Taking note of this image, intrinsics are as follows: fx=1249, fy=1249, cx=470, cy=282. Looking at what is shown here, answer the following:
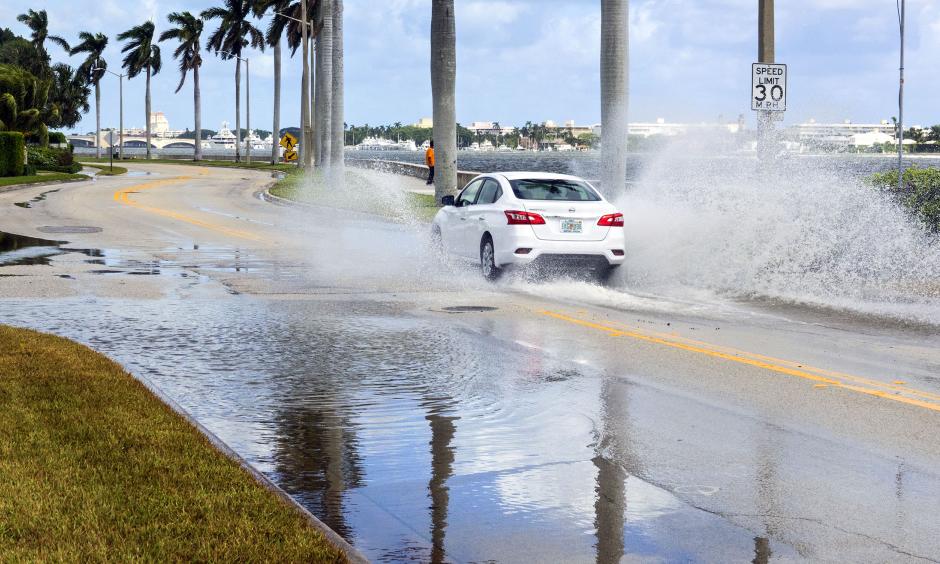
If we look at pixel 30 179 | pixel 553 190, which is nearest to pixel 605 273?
pixel 553 190

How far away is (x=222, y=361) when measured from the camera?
10742 mm

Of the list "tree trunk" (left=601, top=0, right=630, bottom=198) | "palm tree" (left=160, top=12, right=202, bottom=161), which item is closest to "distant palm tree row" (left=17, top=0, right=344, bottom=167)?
"palm tree" (left=160, top=12, right=202, bottom=161)

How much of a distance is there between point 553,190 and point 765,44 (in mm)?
4782

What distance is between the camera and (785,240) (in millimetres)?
17891

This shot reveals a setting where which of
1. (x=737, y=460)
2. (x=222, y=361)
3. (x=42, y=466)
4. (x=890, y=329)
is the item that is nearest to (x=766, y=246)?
(x=890, y=329)

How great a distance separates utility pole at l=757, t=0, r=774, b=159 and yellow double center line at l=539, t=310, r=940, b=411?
A: 25.1 feet

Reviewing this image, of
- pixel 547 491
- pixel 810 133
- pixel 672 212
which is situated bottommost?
pixel 547 491

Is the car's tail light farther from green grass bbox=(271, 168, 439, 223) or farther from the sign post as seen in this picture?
green grass bbox=(271, 168, 439, 223)

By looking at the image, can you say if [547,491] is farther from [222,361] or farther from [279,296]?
[279,296]

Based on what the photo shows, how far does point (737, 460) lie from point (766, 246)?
1122cm

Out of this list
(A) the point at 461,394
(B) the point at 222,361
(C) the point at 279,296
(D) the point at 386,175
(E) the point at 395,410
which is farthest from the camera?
(D) the point at 386,175

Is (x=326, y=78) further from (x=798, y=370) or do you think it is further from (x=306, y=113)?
(x=798, y=370)

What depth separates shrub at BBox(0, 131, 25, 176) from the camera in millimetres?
55188

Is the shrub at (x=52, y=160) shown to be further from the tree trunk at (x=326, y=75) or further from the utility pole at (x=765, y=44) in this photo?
the utility pole at (x=765, y=44)
